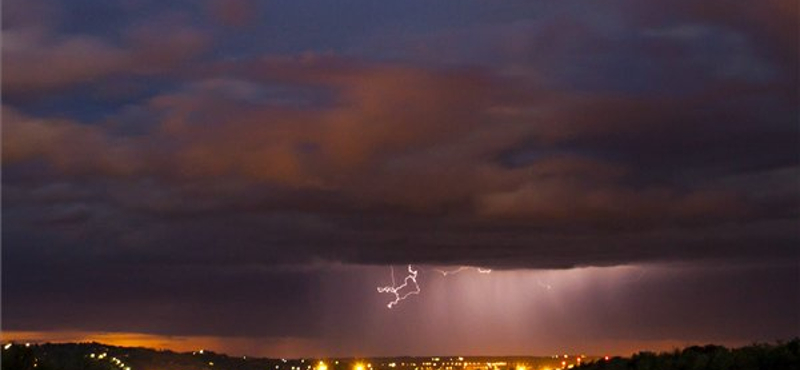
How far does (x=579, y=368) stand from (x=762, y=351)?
101ft

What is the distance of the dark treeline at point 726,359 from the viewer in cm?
4412

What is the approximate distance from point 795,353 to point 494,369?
361 feet

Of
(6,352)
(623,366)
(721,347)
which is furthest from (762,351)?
(6,352)

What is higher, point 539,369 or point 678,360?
point 539,369

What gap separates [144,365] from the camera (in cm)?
18350

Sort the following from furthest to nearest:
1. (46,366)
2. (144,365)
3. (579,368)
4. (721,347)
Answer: (144,365) → (579,368) → (46,366) → (721,347)

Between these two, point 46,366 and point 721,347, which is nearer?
point 721,347

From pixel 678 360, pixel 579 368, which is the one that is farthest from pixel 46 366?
pixel 678 360

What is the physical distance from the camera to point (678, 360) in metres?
53.7

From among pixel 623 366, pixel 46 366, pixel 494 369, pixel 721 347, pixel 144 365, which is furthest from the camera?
pixel 144 365

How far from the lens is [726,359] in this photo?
156 ft

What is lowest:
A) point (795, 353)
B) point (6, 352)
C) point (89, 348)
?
point (795, 353)

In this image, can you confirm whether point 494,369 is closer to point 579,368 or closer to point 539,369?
point 539,369

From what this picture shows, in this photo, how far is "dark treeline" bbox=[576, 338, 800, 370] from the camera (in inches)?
1737
